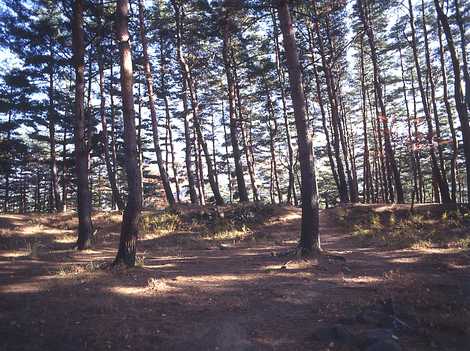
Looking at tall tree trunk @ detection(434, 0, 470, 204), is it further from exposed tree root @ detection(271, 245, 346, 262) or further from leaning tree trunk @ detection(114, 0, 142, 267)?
leaning tree trunk @ detection(114, 0, 142, 267)

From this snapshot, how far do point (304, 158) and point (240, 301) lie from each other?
4396 millimetres

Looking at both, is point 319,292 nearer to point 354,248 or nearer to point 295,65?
point 354,248

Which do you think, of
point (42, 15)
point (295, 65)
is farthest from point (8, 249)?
point (42, 15)

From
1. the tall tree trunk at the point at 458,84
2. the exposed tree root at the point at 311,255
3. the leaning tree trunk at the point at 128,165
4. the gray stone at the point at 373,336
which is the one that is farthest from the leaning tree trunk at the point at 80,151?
the tall tree trunk at the point at 458,84

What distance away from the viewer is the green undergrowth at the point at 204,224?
13180mm

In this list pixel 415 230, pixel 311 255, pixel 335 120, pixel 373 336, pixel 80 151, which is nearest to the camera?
pixel 373 336

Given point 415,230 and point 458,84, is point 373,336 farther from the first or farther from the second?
point 458,84

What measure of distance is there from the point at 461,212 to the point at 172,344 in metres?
14.6

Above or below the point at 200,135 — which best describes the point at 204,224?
below

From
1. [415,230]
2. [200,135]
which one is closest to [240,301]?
[415,230]

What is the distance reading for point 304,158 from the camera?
8602 millimetres

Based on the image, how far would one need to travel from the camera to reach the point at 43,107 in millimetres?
21000

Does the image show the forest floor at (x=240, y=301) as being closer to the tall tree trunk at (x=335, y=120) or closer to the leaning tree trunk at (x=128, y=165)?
the leaning tree trunk at (x=128, y=165)

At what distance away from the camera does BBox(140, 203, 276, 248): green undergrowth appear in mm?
13180
